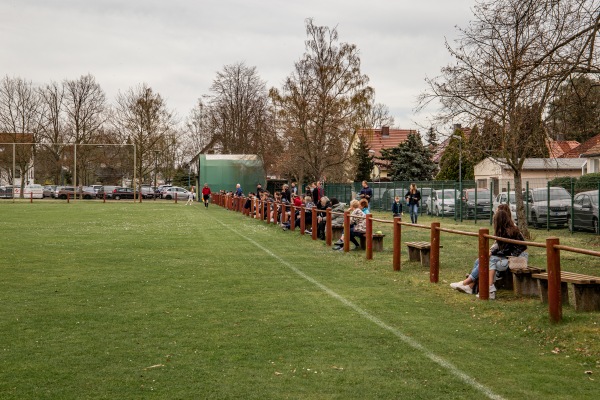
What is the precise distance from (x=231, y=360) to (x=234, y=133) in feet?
232

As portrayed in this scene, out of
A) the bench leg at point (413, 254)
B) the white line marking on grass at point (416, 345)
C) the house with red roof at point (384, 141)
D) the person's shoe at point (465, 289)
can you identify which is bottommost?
the white line marking on grass at point (416, 345)

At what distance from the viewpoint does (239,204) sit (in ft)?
151

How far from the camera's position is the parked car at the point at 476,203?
35.5m

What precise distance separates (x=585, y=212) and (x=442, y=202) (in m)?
12.2

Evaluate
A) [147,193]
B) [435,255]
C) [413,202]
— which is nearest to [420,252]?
[435,255]

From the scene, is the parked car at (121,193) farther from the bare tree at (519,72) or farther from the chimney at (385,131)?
the bare tree at (519,72)

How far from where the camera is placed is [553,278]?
8.59m

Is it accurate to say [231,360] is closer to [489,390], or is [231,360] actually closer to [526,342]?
[489,390]

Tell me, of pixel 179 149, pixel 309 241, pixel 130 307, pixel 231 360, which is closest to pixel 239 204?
pixel 309 241

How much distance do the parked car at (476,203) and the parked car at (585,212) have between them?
7.77 metres

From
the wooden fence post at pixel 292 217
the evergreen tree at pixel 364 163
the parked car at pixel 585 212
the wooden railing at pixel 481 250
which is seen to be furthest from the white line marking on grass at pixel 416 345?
the evergreen tree at pixel 364 163

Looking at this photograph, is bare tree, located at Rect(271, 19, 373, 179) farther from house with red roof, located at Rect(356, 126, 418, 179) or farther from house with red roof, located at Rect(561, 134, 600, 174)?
house with red roof, located at Rect(356, 126, 418, 179)

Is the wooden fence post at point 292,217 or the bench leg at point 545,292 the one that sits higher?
the wooden fence post at point 292,217

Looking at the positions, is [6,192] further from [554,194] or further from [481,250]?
[481,250]
